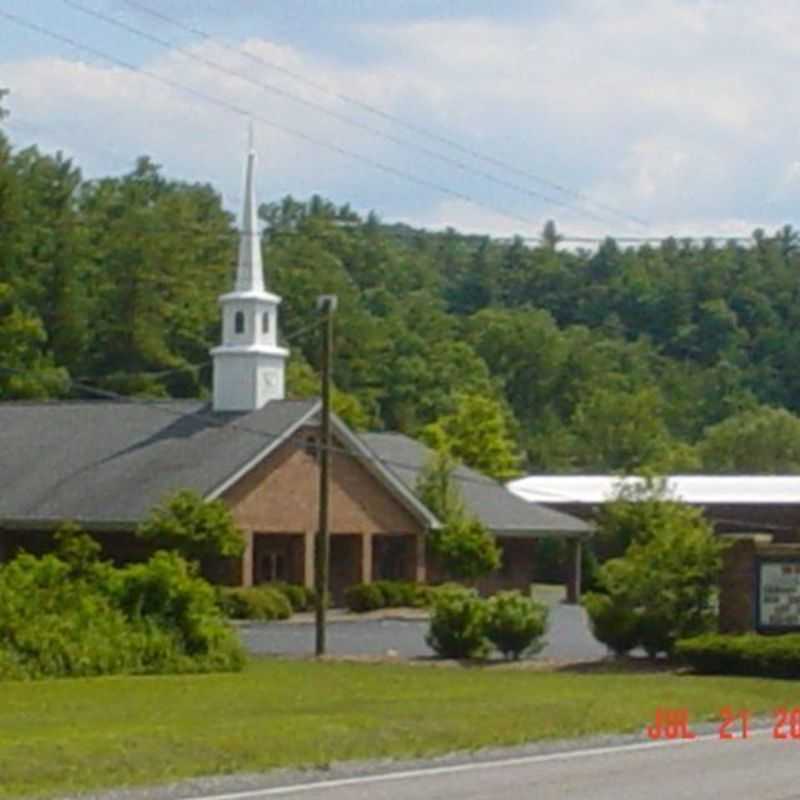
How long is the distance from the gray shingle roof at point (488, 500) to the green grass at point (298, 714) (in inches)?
1365

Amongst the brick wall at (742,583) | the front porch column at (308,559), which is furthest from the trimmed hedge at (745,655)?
the front porch column at (308,559)

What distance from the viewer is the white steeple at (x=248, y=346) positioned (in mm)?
71062

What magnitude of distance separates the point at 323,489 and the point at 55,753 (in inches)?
1037

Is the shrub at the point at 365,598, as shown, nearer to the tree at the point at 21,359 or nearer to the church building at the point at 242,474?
the church building at the point at 242,474

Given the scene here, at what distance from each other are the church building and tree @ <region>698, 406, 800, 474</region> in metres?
48.6

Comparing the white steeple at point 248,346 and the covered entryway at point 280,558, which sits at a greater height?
the white steeple at point 248,346

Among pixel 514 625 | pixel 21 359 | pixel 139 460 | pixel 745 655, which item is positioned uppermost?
pixel 21 359

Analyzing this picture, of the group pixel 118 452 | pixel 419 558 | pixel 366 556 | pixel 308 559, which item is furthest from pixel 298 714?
pixel 419 558

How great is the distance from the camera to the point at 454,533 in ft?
228

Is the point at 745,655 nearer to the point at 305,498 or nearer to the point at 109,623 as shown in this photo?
the point at 109,623

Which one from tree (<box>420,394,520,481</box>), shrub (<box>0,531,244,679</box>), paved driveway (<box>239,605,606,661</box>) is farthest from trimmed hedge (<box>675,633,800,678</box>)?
tree (<box>420,394,520,481</box>)

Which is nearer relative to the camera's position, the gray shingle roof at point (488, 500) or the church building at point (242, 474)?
the church building at point (242, 474)

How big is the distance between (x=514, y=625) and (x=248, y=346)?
101ft

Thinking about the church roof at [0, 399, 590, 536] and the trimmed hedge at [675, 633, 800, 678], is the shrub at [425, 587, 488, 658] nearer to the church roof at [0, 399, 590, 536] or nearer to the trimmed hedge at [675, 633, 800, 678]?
the trimmed hedge at [675, 633, 800, 678]
